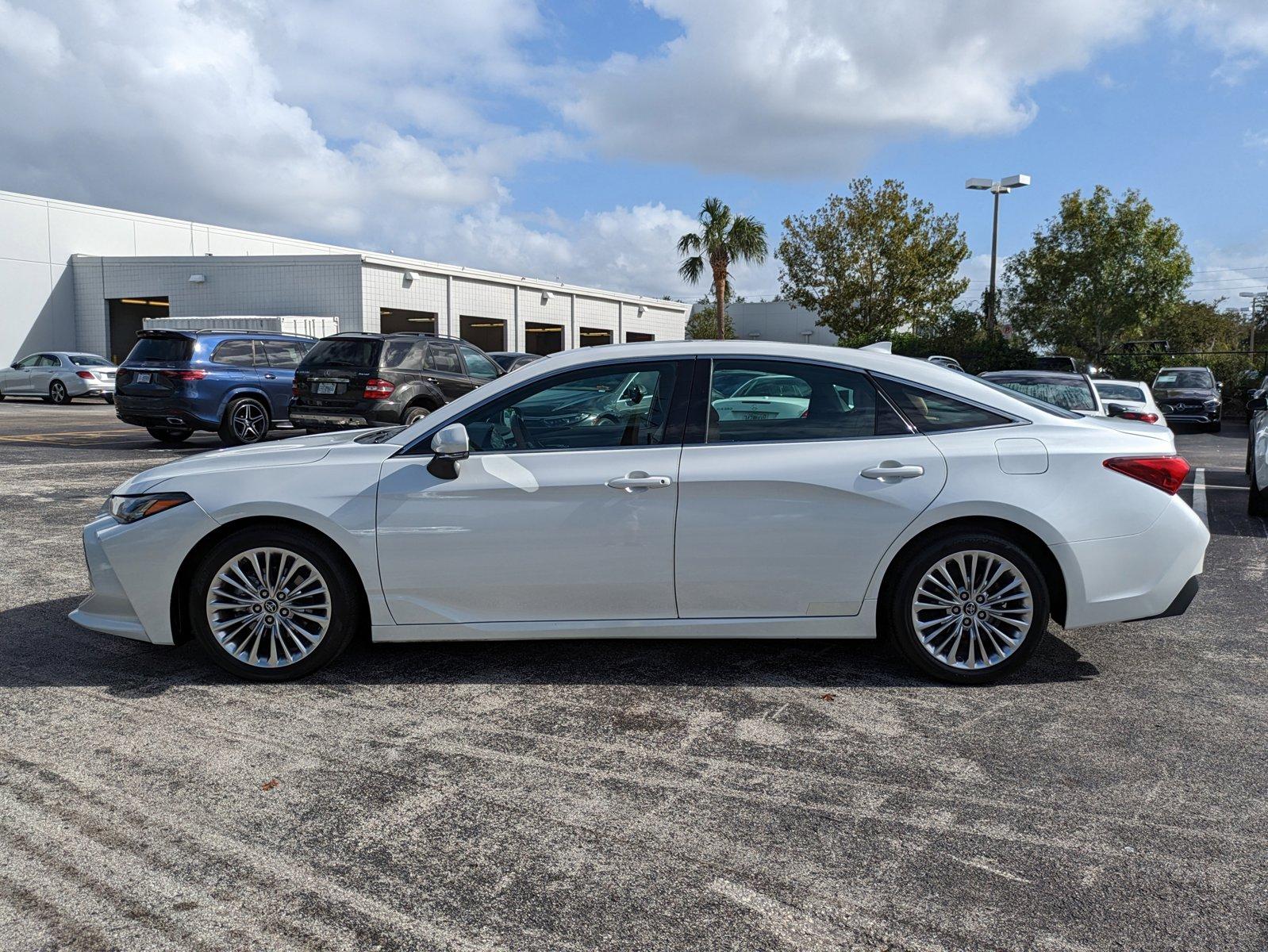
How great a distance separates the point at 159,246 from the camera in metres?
42.1

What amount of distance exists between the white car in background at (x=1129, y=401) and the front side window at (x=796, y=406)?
851 centimetres

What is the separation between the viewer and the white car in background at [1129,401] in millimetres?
13238

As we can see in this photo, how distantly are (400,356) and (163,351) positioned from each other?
13.0 ft

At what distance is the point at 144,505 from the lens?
4.66 m

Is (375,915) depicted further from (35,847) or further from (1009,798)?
(1009,798)

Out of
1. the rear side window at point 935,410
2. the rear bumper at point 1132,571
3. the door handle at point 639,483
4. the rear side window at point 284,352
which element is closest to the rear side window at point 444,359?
the rear side window at point 284,352

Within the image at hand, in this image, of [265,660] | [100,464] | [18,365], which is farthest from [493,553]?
[18,365]

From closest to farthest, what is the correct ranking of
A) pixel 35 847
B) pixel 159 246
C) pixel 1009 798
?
1. pixel 35 847
2. pixel 1009 798
3. pixel 159 246

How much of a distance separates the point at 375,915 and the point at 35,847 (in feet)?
3.90

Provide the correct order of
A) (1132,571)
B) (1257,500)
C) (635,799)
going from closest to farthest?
(635,799), (1132,571), (1257,500)

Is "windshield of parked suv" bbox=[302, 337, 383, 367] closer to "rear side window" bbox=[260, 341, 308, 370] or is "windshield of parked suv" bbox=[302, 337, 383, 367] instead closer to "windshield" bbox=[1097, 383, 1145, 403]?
"rear side window" bbox=[260, 341, 308, 370]

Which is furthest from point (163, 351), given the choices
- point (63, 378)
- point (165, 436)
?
point (63, 378)

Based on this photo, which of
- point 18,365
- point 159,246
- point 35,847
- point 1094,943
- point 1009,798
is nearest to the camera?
point 1094,943

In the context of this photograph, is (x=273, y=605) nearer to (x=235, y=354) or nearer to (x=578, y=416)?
(x=578, y=416)
